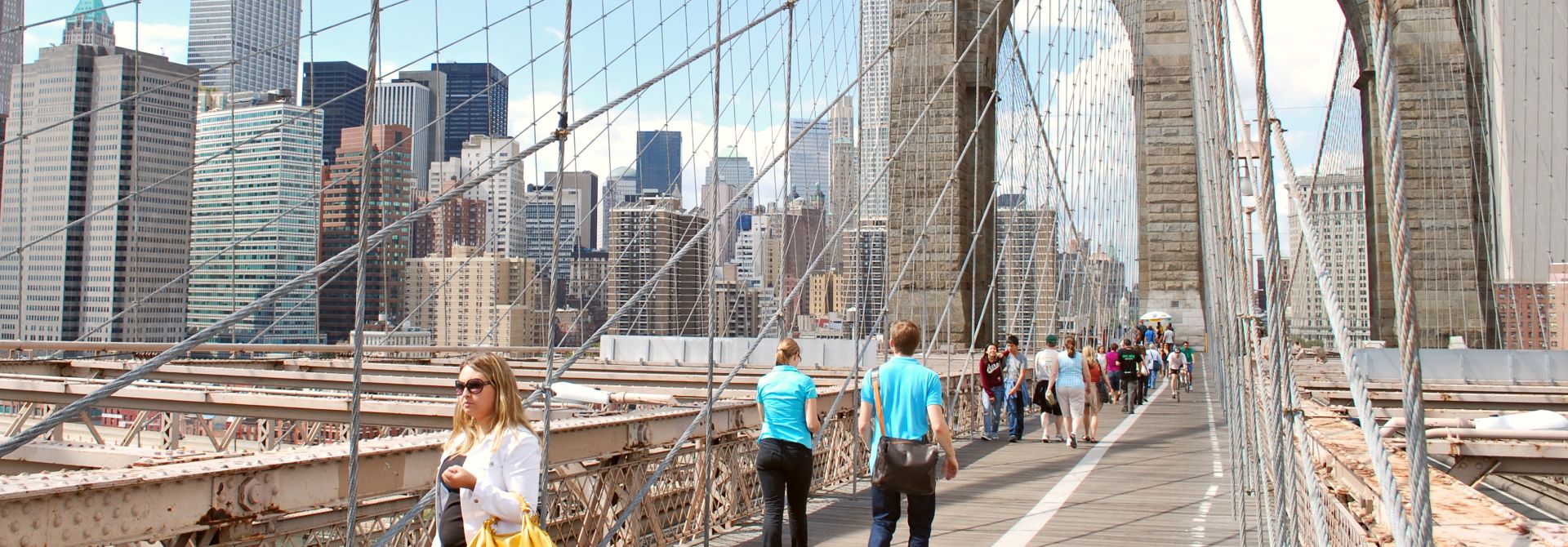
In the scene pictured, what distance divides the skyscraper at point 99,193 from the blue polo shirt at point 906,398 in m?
8.66

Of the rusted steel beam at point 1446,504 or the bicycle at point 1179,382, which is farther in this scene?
the bicycle at point 1179,382

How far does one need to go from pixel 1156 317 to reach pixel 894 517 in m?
20.6

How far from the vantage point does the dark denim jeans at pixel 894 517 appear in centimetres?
444

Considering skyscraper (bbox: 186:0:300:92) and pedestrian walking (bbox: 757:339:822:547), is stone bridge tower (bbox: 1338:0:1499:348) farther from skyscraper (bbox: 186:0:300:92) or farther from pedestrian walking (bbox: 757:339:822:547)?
pedestrian walking (bbox: 757:339:822:547)

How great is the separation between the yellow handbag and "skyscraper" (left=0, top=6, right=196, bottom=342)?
9753 mm

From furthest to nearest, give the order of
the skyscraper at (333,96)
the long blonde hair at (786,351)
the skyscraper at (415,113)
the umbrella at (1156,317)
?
the umbrella at (1156,317), the skyscraper at (333,96), the skyscraper at (415,113), the long blonde hair at (786,351)

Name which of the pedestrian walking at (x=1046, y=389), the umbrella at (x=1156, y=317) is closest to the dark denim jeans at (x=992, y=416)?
the pedestrian walking at (x=1046, y=389)

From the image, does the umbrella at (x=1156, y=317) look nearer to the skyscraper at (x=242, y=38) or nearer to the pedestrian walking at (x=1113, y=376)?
the pedestrian walking at (x=1113, y=376)

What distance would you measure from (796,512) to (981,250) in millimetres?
16512

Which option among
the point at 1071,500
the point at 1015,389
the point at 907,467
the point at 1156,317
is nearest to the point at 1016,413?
the point at 1015,389

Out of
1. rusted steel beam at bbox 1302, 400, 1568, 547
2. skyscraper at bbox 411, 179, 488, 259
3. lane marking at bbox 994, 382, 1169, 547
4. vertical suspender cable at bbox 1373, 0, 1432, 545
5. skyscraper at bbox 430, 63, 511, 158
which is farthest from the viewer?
skyscraper at bbox 411, 179, 488, 259

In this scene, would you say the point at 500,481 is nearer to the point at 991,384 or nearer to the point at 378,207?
the point at 991,384

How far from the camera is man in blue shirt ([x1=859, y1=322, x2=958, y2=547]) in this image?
446 cm

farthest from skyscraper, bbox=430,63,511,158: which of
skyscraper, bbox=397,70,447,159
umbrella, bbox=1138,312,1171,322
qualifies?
umbrella, bbox=1138,312,1171,322
